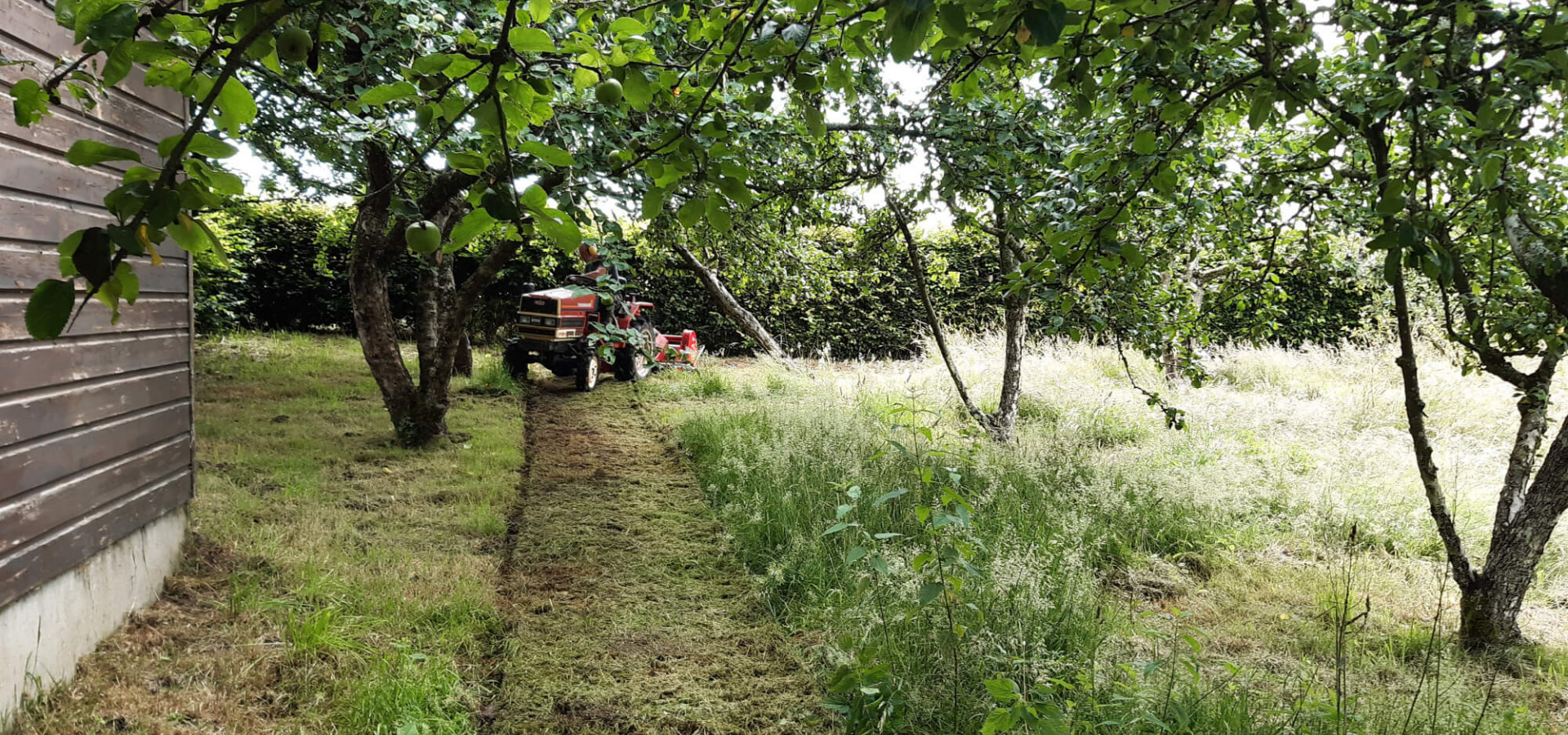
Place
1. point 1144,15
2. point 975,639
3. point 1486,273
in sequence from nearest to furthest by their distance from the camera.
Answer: point 1144,15
point 975,639
point 1486,273

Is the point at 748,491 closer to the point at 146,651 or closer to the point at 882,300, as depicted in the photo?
the point at 146,651

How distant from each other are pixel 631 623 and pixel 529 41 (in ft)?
8.92

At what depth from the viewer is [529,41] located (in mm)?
925

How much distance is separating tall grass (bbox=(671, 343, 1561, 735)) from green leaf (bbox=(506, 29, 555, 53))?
4.84 ft

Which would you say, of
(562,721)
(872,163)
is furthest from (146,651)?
(872,163)

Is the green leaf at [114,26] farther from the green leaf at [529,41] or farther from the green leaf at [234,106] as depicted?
the green leaf at [529,41]

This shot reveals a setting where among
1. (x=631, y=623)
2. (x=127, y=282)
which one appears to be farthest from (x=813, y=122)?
(x=631, y=623)

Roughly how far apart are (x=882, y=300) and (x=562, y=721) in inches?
434

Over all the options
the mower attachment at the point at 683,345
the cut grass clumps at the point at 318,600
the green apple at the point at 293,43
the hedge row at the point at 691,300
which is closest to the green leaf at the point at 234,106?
the green apple at the point at 293,43

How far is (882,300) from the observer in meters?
13.0

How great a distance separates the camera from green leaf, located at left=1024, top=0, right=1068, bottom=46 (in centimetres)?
75

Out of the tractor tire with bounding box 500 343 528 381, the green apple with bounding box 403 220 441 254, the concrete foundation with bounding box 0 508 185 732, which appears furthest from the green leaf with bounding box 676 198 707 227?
the tractor tire with bounding box 500 343 528 381

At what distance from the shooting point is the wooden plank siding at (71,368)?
229 cm

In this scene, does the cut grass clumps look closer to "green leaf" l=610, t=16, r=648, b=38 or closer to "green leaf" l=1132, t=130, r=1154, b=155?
"green leaf" l=610, t=16, r=648, b=38
